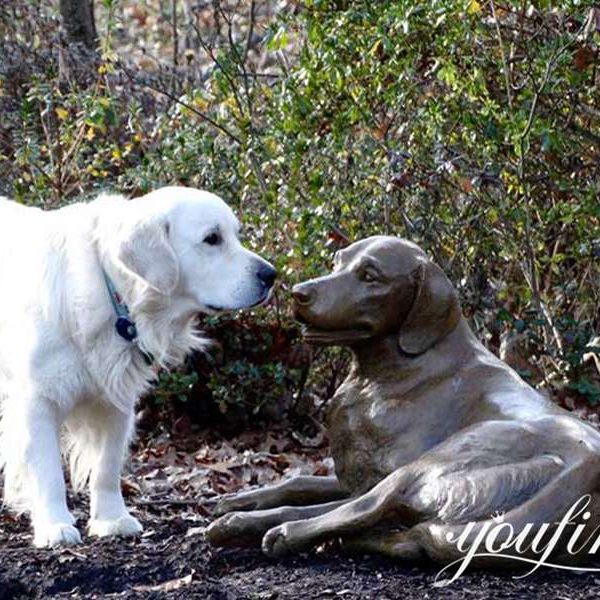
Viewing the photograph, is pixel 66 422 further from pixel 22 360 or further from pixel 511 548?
pixel 511 548

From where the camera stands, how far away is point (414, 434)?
5.11 m

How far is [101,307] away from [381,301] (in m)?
1.65

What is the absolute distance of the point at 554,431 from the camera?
16.1ft

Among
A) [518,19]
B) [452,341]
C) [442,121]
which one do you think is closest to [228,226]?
[452,341]

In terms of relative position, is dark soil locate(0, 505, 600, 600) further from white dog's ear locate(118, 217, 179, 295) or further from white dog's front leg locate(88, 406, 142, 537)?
white dog's ear locate(118, 217, 179, 295)

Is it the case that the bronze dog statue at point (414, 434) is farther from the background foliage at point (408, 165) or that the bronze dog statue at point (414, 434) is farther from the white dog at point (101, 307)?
the background foliage at point (408, 165)

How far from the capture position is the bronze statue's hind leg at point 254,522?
523 cm

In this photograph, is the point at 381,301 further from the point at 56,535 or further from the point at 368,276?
the point at 56,535

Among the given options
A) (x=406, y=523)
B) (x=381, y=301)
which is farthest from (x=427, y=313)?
(x=406, y=523)

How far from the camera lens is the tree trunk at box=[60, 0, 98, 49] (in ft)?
42.6

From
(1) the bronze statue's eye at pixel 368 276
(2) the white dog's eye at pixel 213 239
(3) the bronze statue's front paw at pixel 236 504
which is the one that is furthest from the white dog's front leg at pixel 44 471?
(1) the bronze statue's eye at pixel 368 276

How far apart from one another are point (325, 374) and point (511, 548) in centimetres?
455

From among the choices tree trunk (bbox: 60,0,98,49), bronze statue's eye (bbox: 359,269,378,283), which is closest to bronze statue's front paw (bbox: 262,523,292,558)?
bronze statue's eye (bbox: 359,269,378,283)

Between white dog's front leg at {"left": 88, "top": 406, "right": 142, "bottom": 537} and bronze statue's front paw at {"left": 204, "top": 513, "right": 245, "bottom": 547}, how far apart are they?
1196 millimetres
